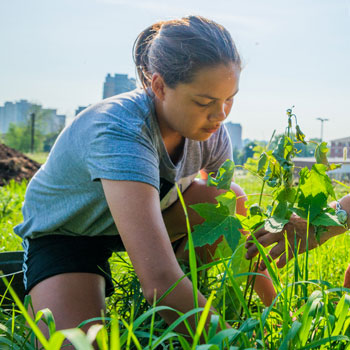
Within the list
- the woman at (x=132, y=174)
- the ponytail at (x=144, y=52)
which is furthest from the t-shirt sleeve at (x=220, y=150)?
the ponytail at (x=144, y=52)

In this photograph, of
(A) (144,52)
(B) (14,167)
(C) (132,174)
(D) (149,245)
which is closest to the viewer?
(D) (149,245)

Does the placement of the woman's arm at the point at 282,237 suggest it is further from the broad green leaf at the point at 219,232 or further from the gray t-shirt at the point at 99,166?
the gray t-shirt at the point at 99,166

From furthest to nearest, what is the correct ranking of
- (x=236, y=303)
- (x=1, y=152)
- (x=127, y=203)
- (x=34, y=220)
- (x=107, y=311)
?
1. (x=1, y=152)
2. (x=34, y=220)
3. (x=107, y=311)
4. (x=236, y=303)
5. (x=127, y=203)

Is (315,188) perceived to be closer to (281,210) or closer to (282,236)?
(281,210)

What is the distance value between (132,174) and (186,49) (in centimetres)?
49

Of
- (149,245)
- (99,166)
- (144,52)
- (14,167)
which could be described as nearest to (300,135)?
(149,245)

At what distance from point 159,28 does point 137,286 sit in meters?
0.92

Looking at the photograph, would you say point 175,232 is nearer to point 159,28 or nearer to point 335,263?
point 335,263

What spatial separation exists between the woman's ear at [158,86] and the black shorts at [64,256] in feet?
1.94

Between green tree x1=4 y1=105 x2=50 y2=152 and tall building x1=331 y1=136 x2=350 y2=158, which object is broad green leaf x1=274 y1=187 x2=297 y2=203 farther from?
green tree x1=4 y1=105 x2=50 y2=152

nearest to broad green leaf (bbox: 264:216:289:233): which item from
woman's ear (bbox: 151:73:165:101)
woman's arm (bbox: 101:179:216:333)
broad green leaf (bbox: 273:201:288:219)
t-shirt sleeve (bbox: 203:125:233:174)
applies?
broad green leaf (bbox: 273:201:288:219)

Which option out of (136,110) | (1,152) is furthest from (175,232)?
(1,152)

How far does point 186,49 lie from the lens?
59.6 inches

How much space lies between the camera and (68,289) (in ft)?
5.13
